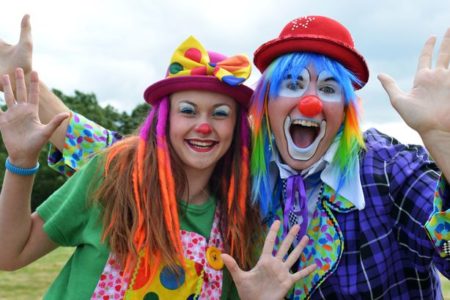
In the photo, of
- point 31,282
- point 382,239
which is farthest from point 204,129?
point 31,282

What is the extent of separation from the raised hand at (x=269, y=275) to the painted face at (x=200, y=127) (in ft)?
1.43

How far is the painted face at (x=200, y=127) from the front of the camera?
2.40 metres

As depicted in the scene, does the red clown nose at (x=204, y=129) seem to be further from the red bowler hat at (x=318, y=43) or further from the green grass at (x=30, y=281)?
the green grass at (x=30, y=281)

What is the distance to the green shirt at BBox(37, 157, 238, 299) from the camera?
228 cm

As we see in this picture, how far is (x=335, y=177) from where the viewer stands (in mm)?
2348

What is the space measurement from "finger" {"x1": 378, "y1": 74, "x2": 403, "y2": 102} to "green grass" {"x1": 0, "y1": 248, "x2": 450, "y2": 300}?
4.89 meters

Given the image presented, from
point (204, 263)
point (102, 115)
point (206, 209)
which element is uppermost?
point (102, 115)

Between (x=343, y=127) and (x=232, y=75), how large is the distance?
0.50 m

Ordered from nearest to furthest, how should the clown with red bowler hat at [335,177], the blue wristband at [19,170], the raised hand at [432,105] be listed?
the raised hand at [432,105], the blue wristband at [19,170], the clown with red bowler hat at [335,177]

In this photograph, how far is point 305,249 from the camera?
7.73 feet

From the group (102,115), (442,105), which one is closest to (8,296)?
(442,105)

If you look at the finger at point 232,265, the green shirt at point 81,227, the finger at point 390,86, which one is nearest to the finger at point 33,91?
the green shirt at point 81,227

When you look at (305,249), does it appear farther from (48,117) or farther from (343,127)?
(48,117)

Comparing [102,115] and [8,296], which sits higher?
[102,115]
